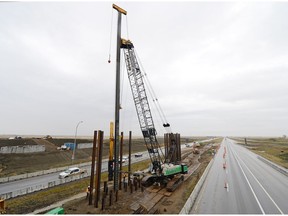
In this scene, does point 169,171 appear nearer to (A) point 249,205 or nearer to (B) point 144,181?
(B) point 144,181

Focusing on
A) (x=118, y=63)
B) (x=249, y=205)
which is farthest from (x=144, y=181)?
(x=118, y=63)

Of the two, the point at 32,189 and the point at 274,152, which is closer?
the point at 32,189

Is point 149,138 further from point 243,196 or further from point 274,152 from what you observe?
point 274,152

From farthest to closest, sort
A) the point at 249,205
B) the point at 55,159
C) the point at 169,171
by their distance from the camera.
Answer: the point at 55,159
the point at 169,171
the point at 249,205

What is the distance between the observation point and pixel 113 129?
23.2 metres

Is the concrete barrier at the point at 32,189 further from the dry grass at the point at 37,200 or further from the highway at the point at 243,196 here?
the highway at the point at 243,196

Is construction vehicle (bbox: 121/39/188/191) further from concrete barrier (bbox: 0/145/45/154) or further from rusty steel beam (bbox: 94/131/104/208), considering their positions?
concrete barrier (bbox: 0/145/45/154)

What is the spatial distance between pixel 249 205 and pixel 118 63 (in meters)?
21.4

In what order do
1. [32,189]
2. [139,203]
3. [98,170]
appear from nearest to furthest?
[139,203]
[98,170]
[32,189]

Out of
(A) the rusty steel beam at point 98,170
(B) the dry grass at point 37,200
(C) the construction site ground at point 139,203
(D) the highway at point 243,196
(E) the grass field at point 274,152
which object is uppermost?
(A) the rusty steel beam at point 98,170

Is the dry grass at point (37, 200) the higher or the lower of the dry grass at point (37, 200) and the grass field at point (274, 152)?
the lower

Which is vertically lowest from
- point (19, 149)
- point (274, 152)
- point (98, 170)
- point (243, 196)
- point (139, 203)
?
point (139, 203)

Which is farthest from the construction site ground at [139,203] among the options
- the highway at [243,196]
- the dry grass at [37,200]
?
the dry grass at [37,200]

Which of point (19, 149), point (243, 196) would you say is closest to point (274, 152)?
point (243, 196)
